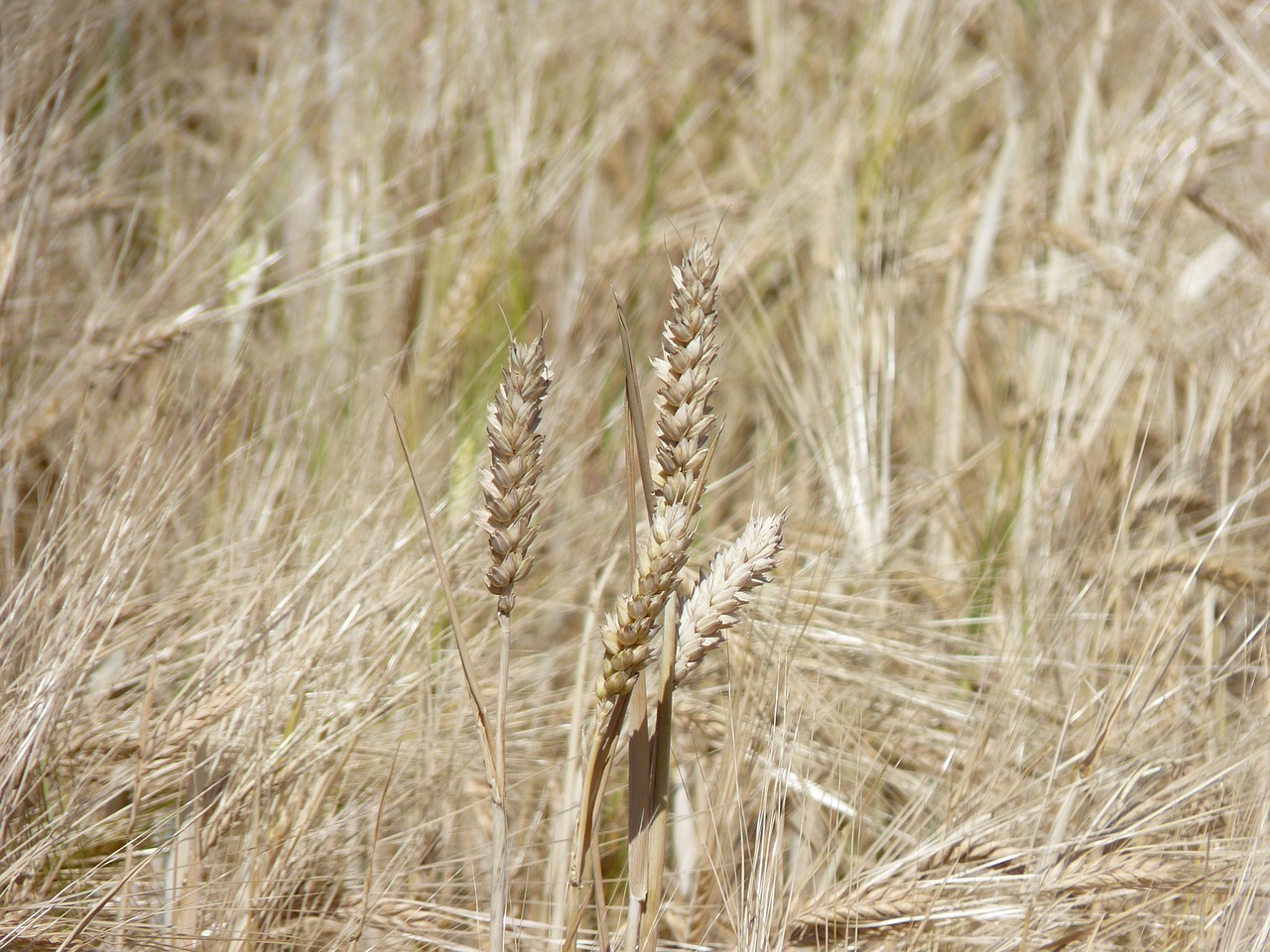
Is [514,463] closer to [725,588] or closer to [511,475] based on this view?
[511,475]

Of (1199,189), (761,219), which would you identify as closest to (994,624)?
(761,219)

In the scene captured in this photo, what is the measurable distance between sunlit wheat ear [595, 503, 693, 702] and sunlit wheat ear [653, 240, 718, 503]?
24 mm

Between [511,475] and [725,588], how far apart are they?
13 cm

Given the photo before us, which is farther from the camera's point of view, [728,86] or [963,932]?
[728,86]

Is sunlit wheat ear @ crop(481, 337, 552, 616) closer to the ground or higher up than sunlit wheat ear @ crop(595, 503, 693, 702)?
higher up

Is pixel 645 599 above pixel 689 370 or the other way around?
the other way around

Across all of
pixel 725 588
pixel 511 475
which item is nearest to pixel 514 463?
pixel 511 475

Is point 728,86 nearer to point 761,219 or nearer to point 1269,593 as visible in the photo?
point 761,219

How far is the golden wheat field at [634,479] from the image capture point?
0.75 m

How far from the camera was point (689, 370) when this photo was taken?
527 mm

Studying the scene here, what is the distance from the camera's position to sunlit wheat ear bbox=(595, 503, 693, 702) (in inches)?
20.5

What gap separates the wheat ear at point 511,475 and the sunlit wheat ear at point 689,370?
7 centimetres

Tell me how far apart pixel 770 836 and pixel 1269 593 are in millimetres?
652

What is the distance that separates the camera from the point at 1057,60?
1667 millimetres
